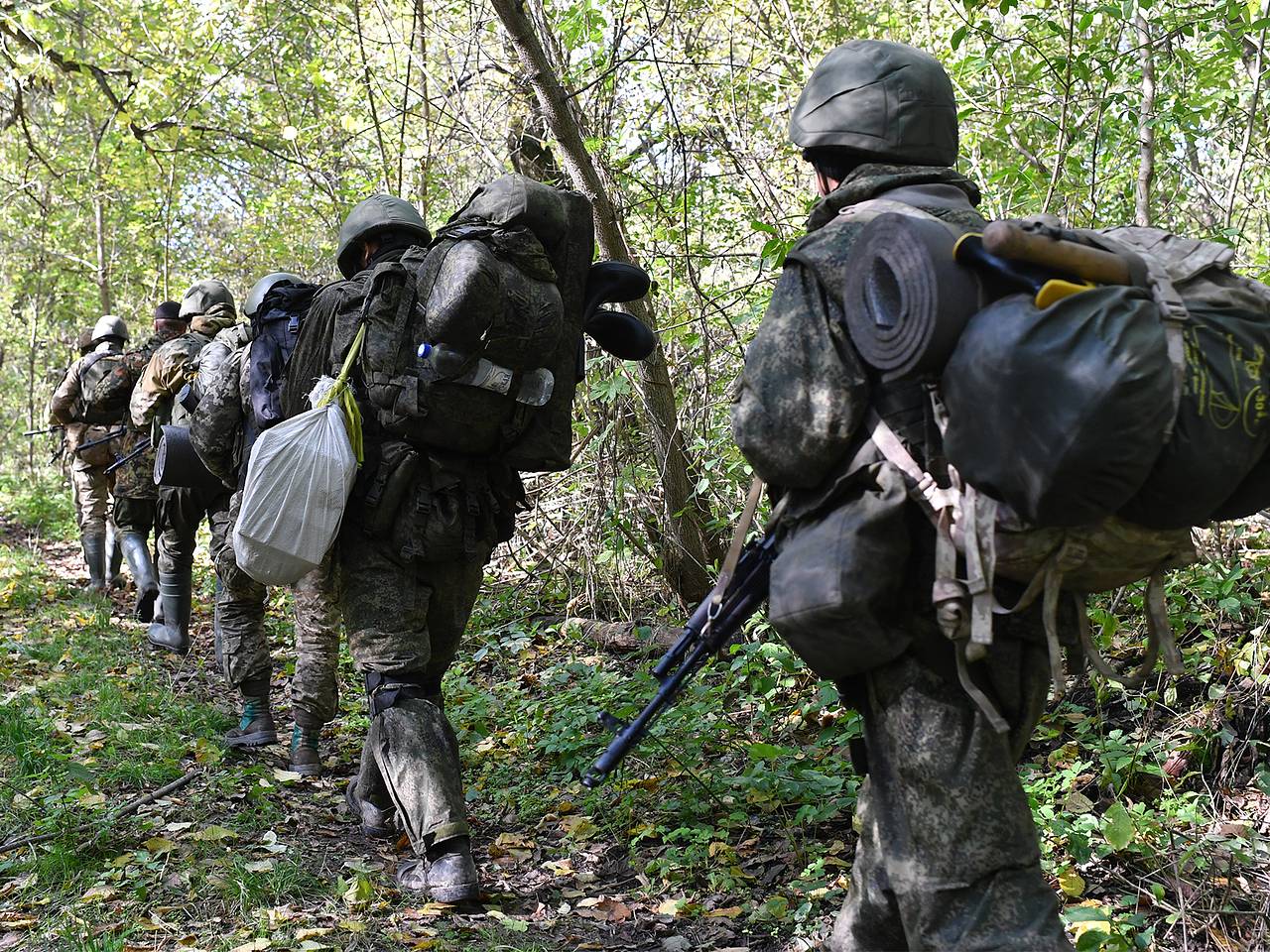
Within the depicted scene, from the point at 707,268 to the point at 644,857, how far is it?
380 centimetres

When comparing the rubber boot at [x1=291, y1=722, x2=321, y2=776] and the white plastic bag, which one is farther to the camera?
the rubber boot at [x1=291, y1=722, x2=321, y2=776]

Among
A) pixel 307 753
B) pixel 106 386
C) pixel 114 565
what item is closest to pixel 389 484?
pixel 307 753

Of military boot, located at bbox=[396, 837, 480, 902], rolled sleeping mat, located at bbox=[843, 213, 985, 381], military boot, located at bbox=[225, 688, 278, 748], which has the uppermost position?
rolled sleeping mat, located at bbox=[843, 213, 985, 381]

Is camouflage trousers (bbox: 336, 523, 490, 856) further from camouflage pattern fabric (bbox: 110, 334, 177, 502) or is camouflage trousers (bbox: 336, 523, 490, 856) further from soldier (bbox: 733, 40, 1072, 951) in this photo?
camouflage pattern fabric (bbox: 110, 334, 177, 502)

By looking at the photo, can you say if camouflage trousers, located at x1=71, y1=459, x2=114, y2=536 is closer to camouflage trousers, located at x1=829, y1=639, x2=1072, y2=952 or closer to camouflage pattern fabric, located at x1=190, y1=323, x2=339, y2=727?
camouflage pattern fabric, located at x1=190, y1=323, x2=339, y2=727

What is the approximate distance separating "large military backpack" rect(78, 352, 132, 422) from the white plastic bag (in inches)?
198

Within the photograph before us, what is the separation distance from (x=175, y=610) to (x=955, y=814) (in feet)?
20.8

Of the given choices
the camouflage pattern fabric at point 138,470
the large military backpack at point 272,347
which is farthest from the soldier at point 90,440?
the large military backpack at point 272,347

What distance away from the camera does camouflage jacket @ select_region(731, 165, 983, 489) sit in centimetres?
257

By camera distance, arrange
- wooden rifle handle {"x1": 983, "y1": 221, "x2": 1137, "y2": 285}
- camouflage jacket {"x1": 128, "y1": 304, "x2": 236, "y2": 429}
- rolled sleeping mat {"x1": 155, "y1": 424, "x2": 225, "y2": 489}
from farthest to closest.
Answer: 1. camouflage jacket {"x1": 128, "y1": 304, "x2": 236, "y2": 429}
2. rolled sleeping mat {"x1": 155, "y1": 424, "x2": 225, "y2": 489}
3. wooden rifle handle {"x1": 983, "y1": 221, "x2": 1137, "y2": 285}

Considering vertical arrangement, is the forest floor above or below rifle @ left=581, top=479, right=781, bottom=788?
below

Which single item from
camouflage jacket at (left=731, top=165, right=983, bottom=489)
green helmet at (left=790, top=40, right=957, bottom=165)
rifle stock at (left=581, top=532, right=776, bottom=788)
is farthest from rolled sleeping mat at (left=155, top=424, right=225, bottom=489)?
green helmet at (left=790, top=40, right=957, bottom=165)

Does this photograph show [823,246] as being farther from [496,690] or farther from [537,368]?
[496,690]

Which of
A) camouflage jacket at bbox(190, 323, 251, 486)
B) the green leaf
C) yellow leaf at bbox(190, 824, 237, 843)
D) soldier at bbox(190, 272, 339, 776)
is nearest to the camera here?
the green leaf
